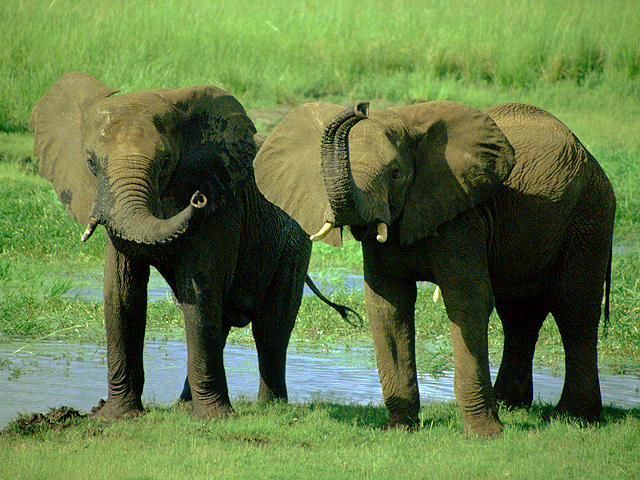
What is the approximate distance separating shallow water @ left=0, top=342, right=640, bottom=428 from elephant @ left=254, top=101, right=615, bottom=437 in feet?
3.36

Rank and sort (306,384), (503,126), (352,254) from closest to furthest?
(503,126), (306,384), (352,254)

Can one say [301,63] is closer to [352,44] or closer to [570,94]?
[352,44]

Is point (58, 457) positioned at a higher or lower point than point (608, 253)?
lower

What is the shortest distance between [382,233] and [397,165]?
0.41m

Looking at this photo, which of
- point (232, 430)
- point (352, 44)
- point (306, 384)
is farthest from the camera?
point (352, 44)

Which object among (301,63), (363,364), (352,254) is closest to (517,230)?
(363,364)

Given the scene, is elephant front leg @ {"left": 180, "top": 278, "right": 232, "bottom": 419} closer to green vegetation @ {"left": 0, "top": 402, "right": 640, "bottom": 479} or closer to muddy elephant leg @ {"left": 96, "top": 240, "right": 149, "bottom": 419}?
green vegetation @ {"left": 0, "top": 402, "right": 640, "bottom": 479}

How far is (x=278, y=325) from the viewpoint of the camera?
8594 mm

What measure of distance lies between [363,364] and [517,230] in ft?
8.00

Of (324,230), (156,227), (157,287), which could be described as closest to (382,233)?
(324,230)

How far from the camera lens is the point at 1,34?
1792 cm

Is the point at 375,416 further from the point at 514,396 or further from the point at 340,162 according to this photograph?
the point at 340,162

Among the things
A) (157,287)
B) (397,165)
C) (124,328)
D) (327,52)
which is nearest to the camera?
(397,165)

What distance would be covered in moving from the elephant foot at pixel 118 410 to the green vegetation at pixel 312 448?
0.31 ft
